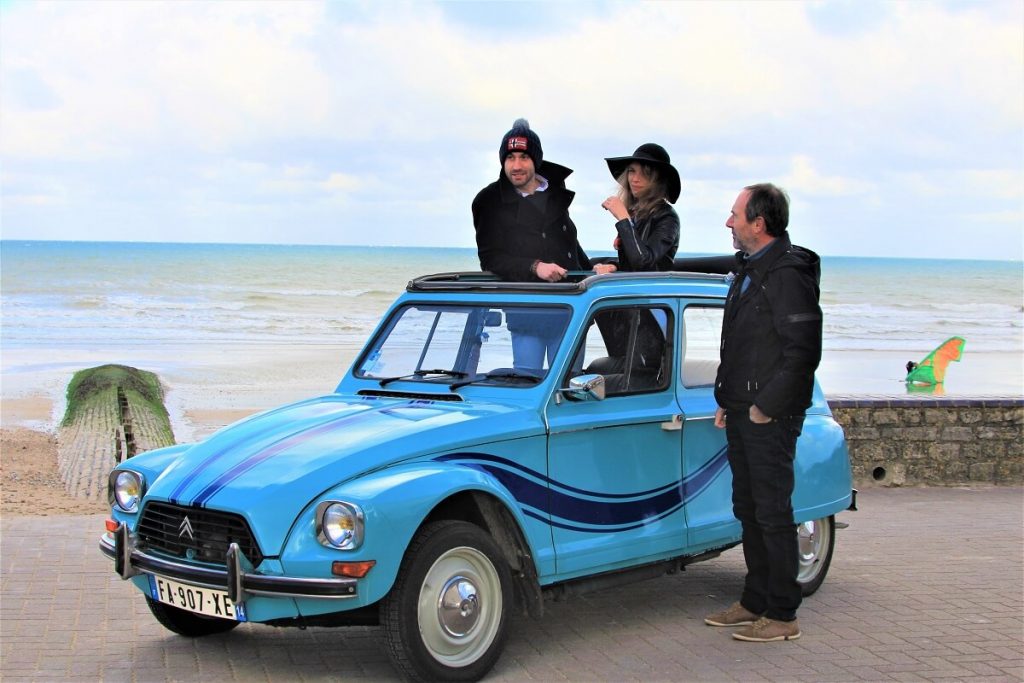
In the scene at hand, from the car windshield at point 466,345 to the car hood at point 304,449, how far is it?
1.17 ft

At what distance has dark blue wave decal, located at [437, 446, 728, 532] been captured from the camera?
5.79 meters

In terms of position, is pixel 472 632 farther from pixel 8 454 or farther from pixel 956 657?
pixel 8 454

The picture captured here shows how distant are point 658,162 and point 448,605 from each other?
10.6 feet

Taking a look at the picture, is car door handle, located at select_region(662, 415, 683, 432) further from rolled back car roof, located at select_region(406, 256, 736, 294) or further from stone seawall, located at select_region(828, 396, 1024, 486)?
→ stone seawall, located at select_region(828, 396, 1024, 486)

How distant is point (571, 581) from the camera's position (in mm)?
6152

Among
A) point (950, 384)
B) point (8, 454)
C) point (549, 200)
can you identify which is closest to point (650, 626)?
point (549, 200)

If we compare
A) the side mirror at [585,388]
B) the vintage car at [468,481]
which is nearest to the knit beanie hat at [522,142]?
the vintage car at [468,481]

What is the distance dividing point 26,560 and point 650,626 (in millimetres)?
4204

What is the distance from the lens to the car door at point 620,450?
6.09 meters

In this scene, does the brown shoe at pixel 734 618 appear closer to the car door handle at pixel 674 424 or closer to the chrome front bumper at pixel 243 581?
the car door handle at pixel 674 424

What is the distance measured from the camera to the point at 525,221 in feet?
24.2

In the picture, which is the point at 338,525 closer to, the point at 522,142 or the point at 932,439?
the point at 522,142

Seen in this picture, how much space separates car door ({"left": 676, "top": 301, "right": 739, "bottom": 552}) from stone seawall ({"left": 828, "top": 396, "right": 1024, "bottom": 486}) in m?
4.69

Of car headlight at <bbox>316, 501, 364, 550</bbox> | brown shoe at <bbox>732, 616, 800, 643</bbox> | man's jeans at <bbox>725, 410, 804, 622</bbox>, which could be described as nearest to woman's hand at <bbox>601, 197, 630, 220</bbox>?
man's jeans at <bbox>725, 410, 804, 622</bbox>
